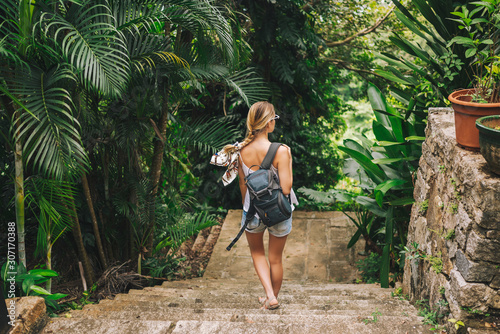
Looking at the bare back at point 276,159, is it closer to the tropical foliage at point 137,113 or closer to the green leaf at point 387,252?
the tropical foliage at point 137,113

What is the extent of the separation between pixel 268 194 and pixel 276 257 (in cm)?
50

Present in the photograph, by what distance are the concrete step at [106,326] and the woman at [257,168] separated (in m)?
0.74

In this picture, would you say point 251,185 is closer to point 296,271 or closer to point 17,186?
point 17,186

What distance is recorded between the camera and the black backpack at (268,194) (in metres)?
2.52

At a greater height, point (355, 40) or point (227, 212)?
point (355, 40)

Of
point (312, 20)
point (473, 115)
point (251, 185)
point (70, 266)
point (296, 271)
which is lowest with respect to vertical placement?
point (296, 271)

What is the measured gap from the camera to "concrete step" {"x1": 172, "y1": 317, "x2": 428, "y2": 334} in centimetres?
216

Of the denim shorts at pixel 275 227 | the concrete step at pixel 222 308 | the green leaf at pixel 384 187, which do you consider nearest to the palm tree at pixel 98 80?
the concrete step at pixel 222 308

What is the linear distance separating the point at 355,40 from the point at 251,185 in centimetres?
471

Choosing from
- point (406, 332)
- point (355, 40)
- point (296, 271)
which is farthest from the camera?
point (355, 40)

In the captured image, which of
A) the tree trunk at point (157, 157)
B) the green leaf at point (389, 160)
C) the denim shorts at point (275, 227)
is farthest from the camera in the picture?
the tree trunk at point (157, 157)

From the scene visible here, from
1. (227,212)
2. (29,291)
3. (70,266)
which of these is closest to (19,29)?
(29,291)

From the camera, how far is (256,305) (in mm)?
2912

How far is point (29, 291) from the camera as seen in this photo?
101 inches
